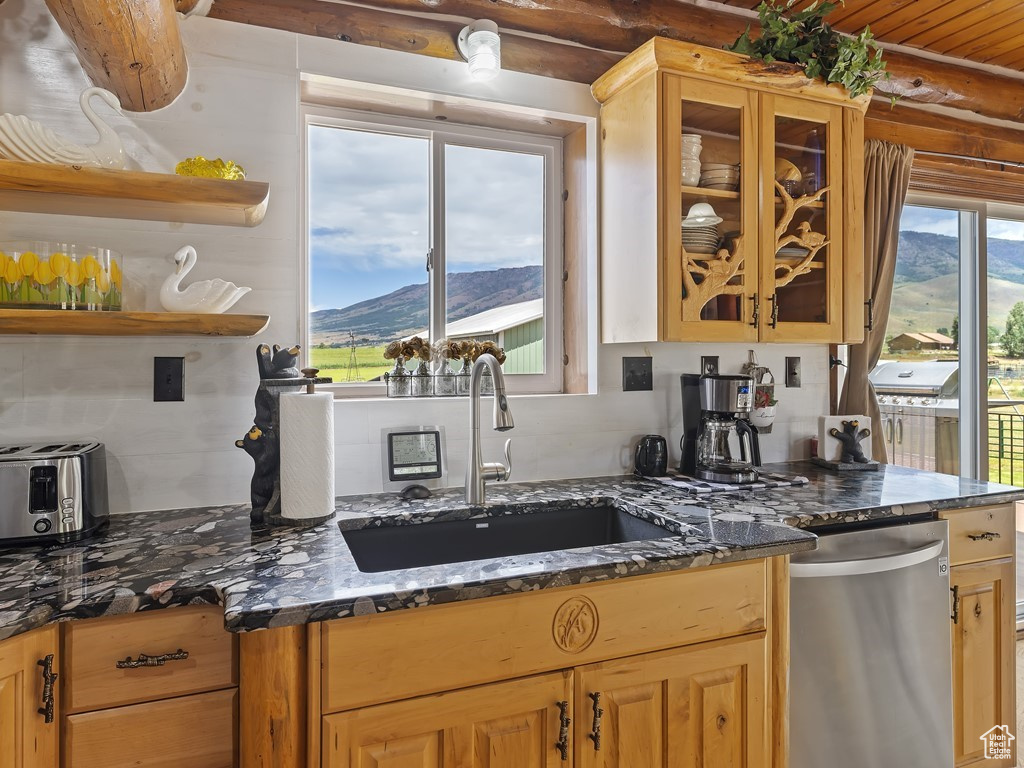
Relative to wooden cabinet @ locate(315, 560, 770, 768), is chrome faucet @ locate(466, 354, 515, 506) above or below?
above

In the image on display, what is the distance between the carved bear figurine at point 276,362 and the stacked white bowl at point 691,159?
4.13 ft

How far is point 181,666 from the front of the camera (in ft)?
3.61

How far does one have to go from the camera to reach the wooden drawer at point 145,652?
1.06 m

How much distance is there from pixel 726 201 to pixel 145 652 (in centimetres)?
188

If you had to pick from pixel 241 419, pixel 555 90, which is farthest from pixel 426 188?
pixel 241 419

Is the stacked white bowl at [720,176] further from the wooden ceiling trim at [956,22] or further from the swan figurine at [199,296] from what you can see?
the swan figurine at [199,296]

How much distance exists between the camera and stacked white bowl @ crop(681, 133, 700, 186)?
1.94 meters

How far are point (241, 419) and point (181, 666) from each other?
76cm


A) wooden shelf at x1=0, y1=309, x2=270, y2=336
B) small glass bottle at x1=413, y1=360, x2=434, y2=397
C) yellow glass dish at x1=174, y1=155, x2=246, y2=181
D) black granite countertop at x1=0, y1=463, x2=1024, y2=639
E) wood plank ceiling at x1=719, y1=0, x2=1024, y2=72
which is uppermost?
wood plank ceiling at x1=719, y1=0, x2=1024, y2=72

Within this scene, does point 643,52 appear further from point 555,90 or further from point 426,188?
point 426,188

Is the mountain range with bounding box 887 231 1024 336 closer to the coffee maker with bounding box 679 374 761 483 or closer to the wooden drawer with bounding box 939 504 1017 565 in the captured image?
the wooden drawer with bounding box 939 504 1017 565

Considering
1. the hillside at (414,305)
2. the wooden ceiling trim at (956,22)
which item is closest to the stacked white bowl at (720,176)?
the hillside at (414,305)

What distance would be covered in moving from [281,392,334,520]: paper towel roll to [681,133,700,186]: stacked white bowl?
126cm

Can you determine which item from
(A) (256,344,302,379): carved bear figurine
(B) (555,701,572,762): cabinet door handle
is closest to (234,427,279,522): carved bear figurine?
(A) (256,344,302,379): carved bear figurine
